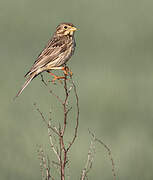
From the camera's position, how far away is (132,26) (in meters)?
19.5

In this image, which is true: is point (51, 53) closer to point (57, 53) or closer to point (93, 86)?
point (57, 53)

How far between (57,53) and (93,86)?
492 centimetres

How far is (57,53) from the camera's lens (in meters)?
9.44

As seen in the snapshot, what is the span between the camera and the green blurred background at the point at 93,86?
11109 millimetres

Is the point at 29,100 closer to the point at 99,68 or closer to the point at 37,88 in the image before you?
the point at 37,88

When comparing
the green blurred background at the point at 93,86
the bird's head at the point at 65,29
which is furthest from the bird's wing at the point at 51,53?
the green blurred background at the point at 93,86

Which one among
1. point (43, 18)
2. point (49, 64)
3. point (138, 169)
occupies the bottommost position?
point (138, 169)

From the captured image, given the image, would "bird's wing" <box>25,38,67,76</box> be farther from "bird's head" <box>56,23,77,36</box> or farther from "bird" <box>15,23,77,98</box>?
"bird's head" <box>56,23,77,36</box>

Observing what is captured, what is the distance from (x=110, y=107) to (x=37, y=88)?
5.87ft

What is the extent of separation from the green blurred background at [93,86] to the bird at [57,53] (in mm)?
2062

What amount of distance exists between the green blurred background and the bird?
2.06m

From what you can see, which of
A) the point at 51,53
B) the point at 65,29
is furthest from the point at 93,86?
the point at 51,53

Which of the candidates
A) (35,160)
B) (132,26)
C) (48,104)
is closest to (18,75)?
(48,104)

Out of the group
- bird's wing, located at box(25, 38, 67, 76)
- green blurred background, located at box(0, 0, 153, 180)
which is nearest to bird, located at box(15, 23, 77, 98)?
bird's wing, located at box(25, 38, 67, 76)
